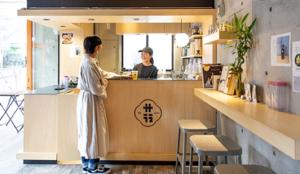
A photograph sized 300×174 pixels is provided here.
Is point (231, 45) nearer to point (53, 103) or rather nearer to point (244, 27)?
point (244, 27)

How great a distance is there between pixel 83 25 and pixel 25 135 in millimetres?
2900

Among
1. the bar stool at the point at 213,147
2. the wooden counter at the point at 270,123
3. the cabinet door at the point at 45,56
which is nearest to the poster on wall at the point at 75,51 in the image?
the cabinet door at the point at 45,56

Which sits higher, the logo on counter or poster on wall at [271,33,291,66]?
poster on wall at [271,33,291,66]

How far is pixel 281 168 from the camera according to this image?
7.54 feet

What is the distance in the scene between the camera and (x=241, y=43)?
291 centimetres

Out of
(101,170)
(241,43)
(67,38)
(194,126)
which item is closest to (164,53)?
(67,38)

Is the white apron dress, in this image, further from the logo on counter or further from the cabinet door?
the cabinet door

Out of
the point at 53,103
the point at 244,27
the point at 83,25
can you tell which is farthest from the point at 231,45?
the point at 83,25

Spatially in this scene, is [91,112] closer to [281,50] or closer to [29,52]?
[281,50]

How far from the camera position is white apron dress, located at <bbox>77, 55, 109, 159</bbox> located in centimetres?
380

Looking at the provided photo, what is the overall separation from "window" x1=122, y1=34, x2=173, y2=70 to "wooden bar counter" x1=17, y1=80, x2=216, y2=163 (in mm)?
4654

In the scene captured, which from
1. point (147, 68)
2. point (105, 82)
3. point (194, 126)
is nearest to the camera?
point (194, 126)

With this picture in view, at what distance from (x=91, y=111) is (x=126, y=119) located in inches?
20.8

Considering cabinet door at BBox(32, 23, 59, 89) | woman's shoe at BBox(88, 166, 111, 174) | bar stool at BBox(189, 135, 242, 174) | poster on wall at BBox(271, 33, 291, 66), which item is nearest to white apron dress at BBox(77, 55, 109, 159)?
woman's shoe at BBox(88, 166, 111, 174)
